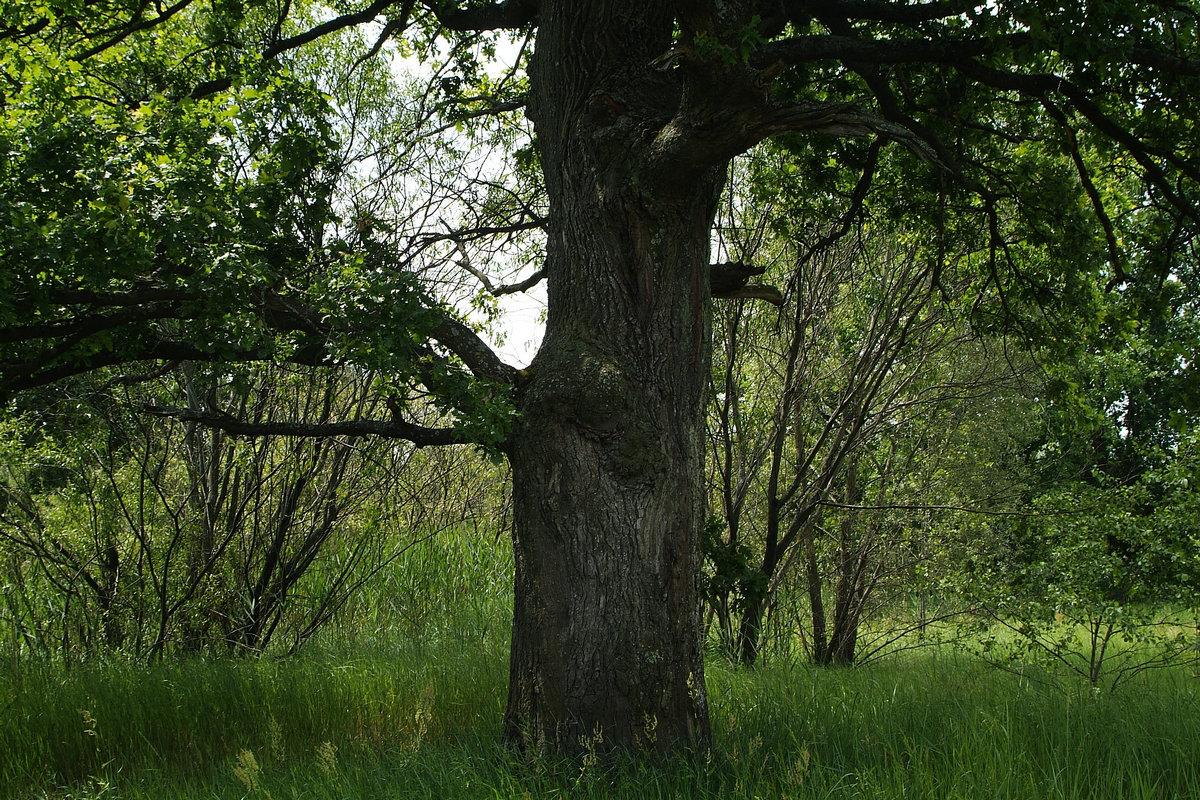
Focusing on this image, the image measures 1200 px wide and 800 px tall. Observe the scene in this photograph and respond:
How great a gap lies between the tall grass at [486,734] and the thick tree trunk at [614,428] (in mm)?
298

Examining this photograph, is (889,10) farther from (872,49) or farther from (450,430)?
(450,430)

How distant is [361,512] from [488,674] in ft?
8.57

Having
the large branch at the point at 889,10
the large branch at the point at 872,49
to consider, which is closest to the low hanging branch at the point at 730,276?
the large branch at the point at 872,49

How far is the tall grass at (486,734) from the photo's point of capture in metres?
3.27

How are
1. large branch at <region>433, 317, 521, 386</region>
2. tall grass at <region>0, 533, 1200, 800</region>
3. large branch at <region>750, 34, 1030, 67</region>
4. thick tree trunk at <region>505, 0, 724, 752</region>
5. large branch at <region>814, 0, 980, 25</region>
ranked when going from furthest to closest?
1. large branch at <region>814, 0, 980, 25</region>
2. large branch at <region>433, 317, 521, 386</region>
3. large branch at <region>750, 34, 1030, 67</region>
4. thick tree trunk at <region>505, 0, 724, 752</region>
5. tall grass at <region>0, 533, 1200, 800</region>

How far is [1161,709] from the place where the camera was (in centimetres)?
468

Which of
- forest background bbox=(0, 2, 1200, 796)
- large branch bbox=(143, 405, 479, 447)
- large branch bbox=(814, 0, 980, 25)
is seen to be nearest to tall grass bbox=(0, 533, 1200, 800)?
forest background bbox=(0, 2, 1200, 796)

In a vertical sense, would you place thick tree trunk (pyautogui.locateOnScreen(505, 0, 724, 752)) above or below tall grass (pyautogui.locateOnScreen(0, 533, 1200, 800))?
above

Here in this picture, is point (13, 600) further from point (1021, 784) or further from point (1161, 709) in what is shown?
point (1161, 709)

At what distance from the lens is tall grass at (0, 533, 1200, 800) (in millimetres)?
3271

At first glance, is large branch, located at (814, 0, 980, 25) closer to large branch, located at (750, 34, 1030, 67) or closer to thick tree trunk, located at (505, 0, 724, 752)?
large branch, located at (750, 34, 1030, 67)

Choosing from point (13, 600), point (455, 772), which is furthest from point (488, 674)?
point (13, 600)

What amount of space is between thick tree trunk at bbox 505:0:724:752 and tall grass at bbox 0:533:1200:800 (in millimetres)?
298

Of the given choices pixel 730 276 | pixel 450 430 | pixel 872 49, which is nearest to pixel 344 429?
pixel 450 430
